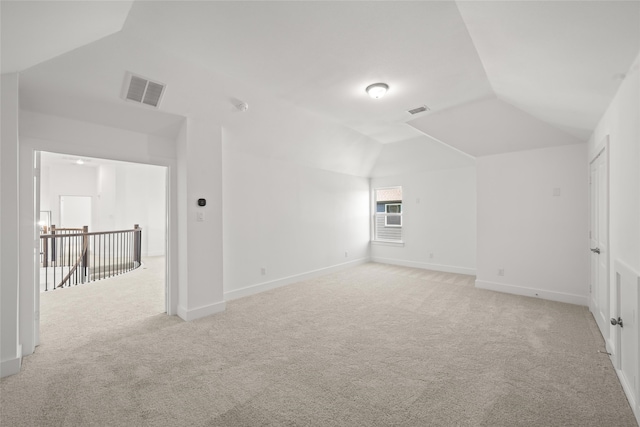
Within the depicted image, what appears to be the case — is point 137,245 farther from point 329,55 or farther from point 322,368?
point 329,55

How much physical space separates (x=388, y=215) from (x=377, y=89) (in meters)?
4.44

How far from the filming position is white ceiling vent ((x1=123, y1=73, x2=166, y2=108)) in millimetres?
2818

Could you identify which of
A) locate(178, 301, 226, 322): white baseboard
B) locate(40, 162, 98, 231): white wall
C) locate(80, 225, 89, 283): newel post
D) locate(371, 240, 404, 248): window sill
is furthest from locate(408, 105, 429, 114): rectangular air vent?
locate(40, 162, 98, 231): white wall

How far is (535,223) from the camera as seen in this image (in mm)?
4324

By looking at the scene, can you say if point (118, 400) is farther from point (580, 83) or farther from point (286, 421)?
point (580, 83)

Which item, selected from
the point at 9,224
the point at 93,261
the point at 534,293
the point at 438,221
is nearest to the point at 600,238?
the point at 534,293

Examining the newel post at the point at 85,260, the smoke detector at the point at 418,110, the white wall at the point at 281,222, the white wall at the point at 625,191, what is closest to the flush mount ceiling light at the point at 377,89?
the smoke detector at the point at 418,110

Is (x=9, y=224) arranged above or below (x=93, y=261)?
above

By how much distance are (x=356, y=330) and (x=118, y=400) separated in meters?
2.19

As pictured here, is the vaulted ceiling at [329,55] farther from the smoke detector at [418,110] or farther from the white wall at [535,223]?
the white wall at [535,223]

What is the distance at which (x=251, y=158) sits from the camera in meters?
4.65

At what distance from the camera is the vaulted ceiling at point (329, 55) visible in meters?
1.87

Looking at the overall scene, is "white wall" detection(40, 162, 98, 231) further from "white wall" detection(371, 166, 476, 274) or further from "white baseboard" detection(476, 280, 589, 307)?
"white baseboard" detection(476, 280, 589, 307)

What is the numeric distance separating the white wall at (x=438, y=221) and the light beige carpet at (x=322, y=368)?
Result: 208 centimetres
